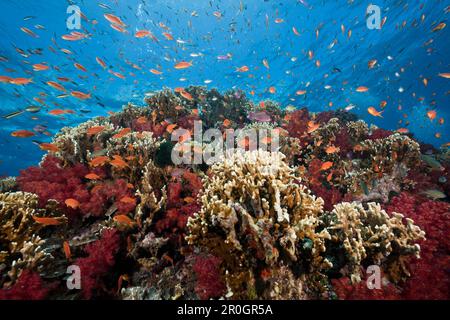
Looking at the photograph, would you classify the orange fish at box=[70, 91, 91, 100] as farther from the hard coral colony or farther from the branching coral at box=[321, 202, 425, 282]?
the branching coral at box=[321, 202, 425, 282]

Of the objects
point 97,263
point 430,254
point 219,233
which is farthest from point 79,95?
point 430,254

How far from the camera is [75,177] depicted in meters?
5.88

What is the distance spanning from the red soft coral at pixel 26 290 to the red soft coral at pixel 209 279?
7.16ft

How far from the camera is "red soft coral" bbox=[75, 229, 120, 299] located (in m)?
3.62

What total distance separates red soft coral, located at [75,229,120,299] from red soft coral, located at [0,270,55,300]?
498 millimetres

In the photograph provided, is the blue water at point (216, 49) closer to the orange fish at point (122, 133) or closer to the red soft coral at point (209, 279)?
the orange fish at point (122, 133)

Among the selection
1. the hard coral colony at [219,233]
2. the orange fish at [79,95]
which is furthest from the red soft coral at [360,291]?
the orange fish at [79,95]

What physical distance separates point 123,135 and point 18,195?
273 centimetres

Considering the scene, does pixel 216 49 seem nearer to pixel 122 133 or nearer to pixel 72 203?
pixel 122 133

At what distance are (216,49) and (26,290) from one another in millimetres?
35586

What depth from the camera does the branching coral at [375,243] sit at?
3.37 meters

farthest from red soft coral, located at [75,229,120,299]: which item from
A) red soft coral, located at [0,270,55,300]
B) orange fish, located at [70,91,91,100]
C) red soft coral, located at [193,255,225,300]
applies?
orange fish, located at [70,91,91,100]

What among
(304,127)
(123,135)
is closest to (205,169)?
(123,135)

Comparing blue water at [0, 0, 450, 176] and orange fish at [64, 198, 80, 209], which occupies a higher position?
blue water at [0, 0, 450, 176]
